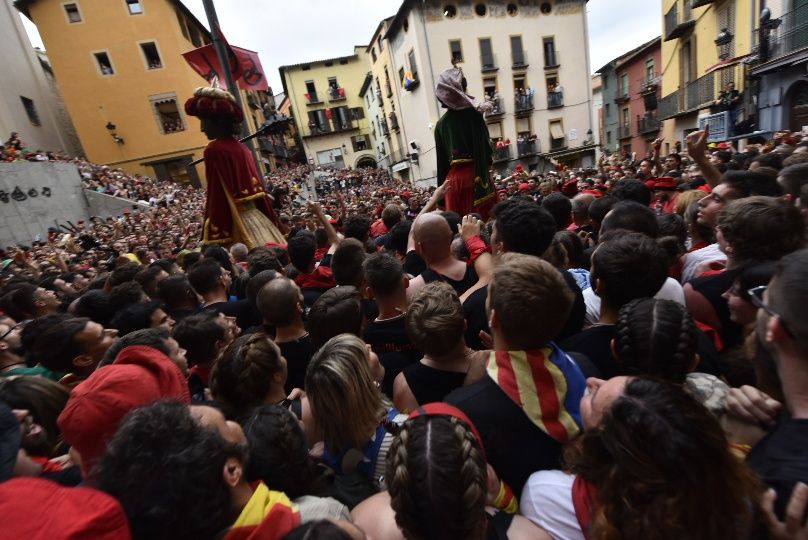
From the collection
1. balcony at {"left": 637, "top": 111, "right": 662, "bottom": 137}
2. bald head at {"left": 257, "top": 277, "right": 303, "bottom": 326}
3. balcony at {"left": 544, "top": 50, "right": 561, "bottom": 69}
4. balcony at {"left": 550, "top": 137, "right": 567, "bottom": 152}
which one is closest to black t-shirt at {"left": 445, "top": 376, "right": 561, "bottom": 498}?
bald head at {"left": 257, "top": 277, "right": 303, "bottom": 326}

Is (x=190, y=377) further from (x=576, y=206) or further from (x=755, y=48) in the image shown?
(x=755, y=48)

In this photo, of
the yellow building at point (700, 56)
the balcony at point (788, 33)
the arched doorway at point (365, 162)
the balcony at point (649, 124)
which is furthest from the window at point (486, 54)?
the arched doorway at point (365, 162)

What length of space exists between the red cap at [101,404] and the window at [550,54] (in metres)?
30.4

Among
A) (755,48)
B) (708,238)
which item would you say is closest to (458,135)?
(708,238)

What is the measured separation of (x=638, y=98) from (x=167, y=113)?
3032 centimetres

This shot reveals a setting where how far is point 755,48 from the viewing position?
46.8 ft

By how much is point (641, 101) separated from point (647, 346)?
29.4 m

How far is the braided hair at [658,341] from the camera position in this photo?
1.38m

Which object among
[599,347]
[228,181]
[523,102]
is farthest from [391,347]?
[523,102]

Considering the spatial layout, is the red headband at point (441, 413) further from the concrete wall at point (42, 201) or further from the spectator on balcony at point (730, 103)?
the spectator on balcony at point (730, 103)

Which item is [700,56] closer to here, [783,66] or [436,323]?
[783,66]

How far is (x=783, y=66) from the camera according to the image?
43.0 feet

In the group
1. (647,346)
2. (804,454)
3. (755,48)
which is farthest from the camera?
(755,48)

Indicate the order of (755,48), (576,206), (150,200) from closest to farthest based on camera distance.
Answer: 1. (576,206)
2. (755,48)
3. (150,200)
